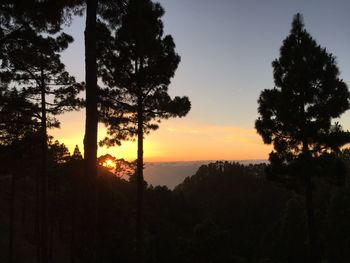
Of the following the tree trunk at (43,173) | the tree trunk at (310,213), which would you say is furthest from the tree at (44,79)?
the tree trunk at (310,213)

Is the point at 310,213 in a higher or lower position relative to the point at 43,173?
lower

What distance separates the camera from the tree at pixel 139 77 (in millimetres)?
15141

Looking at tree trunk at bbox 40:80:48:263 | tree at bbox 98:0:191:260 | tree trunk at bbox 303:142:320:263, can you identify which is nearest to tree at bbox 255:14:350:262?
tree trunk at bbox 303:142:320:263

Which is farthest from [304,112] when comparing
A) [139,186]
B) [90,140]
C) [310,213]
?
[90,140]

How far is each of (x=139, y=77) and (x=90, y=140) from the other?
7.42 metres

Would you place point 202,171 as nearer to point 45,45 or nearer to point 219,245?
point 219,245

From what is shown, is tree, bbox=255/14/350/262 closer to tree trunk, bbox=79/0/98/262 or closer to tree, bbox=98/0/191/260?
tree, bbox=98/0/191/260

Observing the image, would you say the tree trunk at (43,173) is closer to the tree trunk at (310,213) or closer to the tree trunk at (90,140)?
the tree trunk at (90,140)

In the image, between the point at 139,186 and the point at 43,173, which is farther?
the point at 43,173

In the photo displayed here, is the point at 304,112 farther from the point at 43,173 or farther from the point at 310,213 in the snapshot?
the point at 43,173

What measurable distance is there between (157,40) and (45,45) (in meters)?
4.54

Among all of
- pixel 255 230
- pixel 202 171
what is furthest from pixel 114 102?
pixel 202 171

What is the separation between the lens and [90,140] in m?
9.12

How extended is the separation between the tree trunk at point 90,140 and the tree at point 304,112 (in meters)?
10.2
